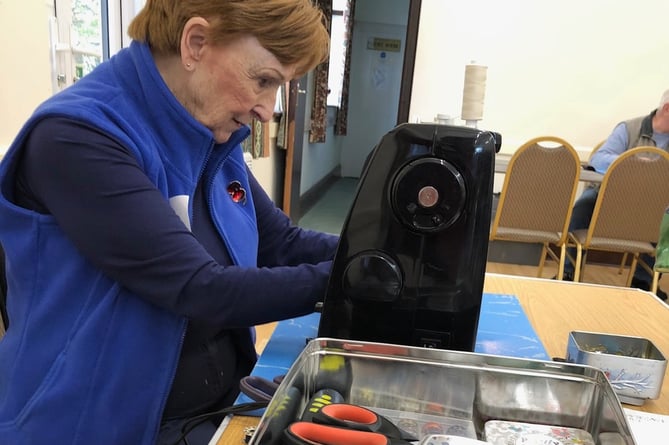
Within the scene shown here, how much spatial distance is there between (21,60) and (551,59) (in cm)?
326

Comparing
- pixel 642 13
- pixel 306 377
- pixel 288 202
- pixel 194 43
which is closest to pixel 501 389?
pixel 306 377

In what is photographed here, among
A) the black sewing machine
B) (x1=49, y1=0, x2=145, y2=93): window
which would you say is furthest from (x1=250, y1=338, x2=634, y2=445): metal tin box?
(x1=49, y1=0, x2=145, y2=93): window

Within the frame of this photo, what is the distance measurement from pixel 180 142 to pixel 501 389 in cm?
50

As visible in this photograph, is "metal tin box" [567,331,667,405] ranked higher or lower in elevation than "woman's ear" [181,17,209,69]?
lower

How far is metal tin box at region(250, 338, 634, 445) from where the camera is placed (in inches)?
19.3

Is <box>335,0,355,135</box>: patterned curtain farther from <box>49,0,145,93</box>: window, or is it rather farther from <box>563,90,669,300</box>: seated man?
<box>49,0,145,93</box>: window

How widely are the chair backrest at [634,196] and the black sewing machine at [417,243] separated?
7.22 feet

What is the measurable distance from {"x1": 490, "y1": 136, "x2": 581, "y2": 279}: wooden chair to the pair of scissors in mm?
2262

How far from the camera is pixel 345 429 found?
0.44 metres

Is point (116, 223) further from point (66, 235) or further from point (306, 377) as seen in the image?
point (306, 377)

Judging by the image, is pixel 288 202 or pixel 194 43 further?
pixel 288 202

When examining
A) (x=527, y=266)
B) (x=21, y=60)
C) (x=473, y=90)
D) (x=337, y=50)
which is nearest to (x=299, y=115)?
(x=473, y=90)

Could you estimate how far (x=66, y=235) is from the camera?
0.66 metres

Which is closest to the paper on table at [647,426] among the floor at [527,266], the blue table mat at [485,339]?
the blue table mat at [485,339]
